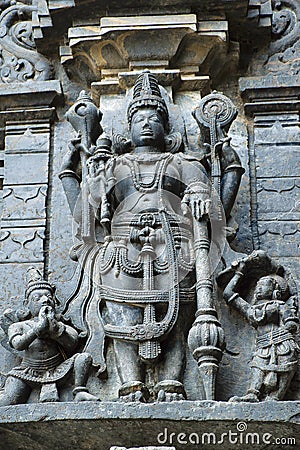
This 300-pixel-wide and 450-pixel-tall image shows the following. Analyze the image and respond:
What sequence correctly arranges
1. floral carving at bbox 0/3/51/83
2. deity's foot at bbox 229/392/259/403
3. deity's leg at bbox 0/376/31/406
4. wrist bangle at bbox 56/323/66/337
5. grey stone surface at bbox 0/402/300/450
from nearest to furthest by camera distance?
1. grey stone surface at bbox 0/402/300/450
2. deity's foot at bbox 229/392/259/403
3. deity's leg at bbox 0/376/31/406
4. wrist bangle at bbox 56/323/66/337
5. floral carving at bbox 0/3/51/83

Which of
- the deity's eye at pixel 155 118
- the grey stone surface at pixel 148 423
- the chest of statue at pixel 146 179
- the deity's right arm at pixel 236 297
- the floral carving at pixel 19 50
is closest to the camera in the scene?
the grey stone surface at pixel 148 423

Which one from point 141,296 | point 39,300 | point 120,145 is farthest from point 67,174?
point 141,296

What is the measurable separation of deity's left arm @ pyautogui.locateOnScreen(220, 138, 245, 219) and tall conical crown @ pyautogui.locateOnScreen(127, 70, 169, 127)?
482mm

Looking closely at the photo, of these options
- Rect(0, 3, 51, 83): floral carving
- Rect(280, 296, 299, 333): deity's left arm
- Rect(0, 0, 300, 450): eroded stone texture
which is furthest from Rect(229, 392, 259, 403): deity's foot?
Rect(0, 3, 51, 83): floral carving

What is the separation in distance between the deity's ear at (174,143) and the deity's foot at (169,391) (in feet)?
5.48

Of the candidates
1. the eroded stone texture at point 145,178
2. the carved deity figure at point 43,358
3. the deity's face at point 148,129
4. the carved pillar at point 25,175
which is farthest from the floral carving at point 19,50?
the carved deity figure at point 43,358

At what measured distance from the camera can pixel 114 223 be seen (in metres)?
7.94

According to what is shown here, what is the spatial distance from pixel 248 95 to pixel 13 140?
1.60 metres

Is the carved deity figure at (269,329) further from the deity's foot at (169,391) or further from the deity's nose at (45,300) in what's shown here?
the deity's nose at (45,300)

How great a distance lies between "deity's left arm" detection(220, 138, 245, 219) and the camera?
8094 mm

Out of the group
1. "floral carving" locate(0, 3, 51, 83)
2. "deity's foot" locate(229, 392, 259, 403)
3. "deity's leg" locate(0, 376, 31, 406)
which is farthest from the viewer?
"floral carving" locate(0, 3, 51, 83)

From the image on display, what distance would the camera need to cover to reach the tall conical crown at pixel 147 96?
8352 mm

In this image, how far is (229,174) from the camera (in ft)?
26.8

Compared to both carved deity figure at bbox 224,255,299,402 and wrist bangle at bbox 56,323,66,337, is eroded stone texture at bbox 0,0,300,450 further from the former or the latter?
wrist bangle at bbox 56,323,66,337
